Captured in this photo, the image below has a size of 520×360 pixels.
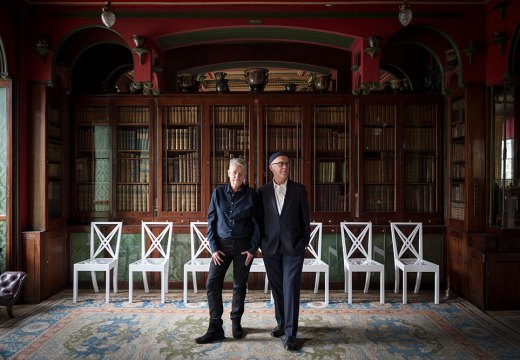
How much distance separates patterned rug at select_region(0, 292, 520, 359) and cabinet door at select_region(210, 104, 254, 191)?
177cm

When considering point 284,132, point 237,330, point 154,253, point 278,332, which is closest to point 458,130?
point 284,132

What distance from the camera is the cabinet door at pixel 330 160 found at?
6.23m

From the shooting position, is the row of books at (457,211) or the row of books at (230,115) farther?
the row of books at (230,115)

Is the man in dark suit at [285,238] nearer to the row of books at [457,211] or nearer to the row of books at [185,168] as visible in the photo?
the row of books at [185,168]

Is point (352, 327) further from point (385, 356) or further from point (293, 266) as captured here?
point (293, 266)

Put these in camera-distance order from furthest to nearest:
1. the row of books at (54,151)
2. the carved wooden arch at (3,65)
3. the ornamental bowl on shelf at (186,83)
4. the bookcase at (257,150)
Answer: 1. the ornamental bowl on shelf at (186,83)
2. the bookcase at (257,150)
3. the row of books at (54,151)
4. the carved wooden arch at (3,65)

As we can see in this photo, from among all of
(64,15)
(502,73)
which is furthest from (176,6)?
(502,73)

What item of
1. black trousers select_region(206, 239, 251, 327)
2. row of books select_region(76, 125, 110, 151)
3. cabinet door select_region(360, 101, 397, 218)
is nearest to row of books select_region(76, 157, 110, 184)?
row of books select_region(76, 125, 110, 151)

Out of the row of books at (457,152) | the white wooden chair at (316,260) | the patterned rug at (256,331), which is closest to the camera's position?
the patterned rug at (256,331)

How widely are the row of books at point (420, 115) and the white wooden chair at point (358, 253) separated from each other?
1573 millimetres

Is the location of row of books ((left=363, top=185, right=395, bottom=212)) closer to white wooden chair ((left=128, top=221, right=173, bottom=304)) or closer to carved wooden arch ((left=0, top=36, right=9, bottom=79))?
white wooden chair ((left=128, top=221, right=173, bottom=304))

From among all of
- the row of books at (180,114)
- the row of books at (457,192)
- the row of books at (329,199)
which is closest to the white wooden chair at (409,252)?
the row of books at (457,192)

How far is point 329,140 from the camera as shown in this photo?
626 centimetres

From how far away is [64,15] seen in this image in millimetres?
5730
